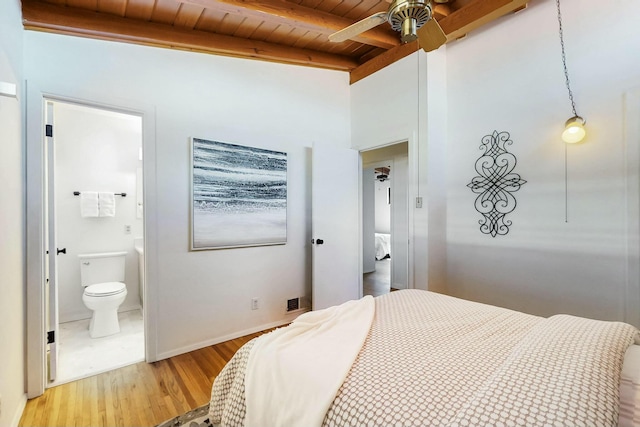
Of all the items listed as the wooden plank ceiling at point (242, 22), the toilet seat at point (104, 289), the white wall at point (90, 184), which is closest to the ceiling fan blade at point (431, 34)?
the wooden plank ceiling at point (242, 22)

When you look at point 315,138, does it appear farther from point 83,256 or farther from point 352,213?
point 83,256

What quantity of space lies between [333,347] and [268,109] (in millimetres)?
2412

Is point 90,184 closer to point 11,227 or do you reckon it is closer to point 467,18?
point 11,227

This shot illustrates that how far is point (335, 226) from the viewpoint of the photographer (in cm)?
324

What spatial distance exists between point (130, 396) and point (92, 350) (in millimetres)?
927

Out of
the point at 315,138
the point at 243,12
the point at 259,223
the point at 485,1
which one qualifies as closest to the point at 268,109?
the point at 315,138

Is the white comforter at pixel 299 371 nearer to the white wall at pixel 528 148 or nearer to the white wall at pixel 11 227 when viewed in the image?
the white wall at pixel 11 227

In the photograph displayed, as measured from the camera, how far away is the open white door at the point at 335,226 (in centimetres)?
306

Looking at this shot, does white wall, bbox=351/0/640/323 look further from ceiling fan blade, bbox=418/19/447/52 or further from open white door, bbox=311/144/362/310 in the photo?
ceiling fan blade, bbox=418/19/447/52

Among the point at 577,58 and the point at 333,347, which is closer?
the point at 333,347

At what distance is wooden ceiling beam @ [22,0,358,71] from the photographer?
1905 mm

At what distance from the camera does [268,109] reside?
2.88m

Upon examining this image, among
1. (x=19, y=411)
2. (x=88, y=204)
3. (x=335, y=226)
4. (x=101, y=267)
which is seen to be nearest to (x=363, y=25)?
(x=335, y=226)

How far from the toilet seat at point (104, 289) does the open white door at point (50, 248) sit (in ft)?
2.24
